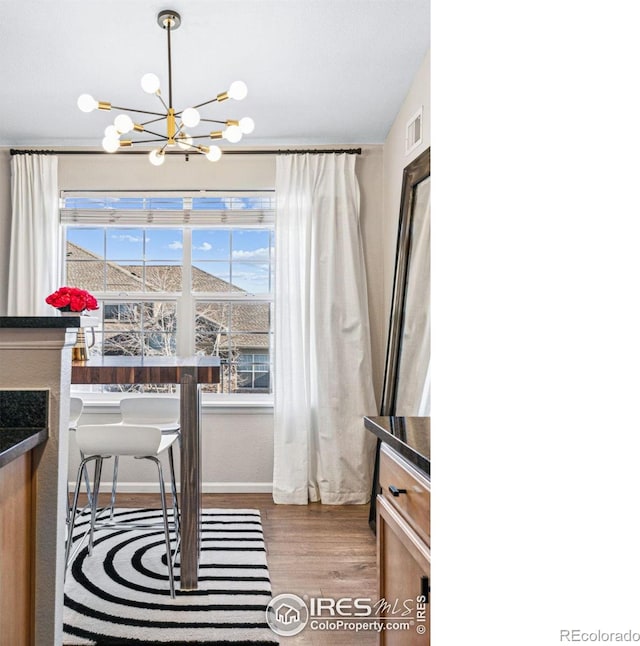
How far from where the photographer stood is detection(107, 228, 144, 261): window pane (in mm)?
4254

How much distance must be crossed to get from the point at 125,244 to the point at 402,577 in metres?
3.69

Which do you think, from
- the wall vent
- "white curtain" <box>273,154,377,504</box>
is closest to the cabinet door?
the wall vent

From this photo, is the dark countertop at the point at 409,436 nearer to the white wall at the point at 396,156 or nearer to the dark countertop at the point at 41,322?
the dark countertop at the point at 41,322

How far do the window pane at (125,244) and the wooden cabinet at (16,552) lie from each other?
3.07 m

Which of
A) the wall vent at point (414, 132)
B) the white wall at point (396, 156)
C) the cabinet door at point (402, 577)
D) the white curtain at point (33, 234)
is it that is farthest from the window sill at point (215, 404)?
the cabinet door at point (402, 577)

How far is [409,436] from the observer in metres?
1.22

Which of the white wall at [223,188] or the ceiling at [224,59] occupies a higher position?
the ceiling at [224,59]

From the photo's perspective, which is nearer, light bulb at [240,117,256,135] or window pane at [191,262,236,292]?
light bulb at [240,117,256,135]

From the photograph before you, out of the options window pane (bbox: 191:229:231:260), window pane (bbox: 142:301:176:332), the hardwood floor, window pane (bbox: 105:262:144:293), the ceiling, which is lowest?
the hardwood floor

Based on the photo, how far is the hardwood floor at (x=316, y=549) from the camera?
238 cm

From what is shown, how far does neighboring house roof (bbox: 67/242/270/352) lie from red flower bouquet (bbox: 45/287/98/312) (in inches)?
56.2

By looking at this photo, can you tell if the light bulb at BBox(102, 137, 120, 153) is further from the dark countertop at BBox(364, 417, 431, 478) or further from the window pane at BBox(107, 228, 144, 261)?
the window pane at BBox(107, 228, 144, 261)
